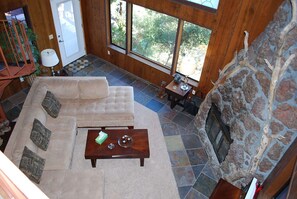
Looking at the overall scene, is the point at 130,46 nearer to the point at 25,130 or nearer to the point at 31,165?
the point at 25,130

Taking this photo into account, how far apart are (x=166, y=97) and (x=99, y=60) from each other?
2559 mm

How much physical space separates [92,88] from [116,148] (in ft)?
4.95

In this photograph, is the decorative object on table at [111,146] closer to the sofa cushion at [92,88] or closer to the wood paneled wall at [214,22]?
the sofa cushion at [92,88]

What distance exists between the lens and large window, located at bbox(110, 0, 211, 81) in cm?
573

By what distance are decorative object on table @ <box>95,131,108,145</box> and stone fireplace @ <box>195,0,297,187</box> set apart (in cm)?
222

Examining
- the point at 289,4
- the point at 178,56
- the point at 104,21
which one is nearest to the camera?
the point at 289,4

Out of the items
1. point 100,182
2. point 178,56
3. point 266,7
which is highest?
point 266,7

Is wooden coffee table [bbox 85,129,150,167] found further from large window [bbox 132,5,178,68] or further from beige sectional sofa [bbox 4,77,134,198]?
large window [bbox 132,5,178,68]

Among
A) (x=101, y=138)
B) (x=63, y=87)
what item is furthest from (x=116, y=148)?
(x=63, y=87)

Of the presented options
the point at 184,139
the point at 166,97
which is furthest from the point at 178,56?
the point at 184,139

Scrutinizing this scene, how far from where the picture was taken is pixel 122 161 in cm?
503

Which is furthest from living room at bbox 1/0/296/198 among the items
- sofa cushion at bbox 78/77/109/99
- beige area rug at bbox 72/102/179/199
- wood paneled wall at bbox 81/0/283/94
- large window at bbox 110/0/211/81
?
beige area rug at bbox 72/102/179/199

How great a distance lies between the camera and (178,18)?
5.53 meters

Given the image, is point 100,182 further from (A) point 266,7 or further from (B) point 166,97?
(A) point 266,7
